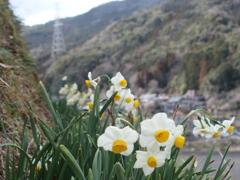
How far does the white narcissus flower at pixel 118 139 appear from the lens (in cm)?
54

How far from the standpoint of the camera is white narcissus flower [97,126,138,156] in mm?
544

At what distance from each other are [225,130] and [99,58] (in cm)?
2270

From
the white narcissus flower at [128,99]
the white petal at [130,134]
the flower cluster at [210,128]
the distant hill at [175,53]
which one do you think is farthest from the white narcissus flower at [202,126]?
the distant hill at [175,53]

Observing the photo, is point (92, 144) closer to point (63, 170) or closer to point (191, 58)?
point (63, 170)

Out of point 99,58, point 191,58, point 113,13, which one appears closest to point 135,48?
point 99,58

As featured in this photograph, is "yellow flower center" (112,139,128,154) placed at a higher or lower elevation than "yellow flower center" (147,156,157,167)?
higher

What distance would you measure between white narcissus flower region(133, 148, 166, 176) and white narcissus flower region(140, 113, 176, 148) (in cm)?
3

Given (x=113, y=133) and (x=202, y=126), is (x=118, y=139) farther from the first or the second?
(x=202, y=126)

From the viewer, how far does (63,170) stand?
0.75 m

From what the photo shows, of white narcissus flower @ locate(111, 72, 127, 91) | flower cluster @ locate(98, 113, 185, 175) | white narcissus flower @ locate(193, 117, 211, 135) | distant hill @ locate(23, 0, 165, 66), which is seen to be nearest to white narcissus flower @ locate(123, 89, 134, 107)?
white narcissus flower @ locate(111, 72, 127, 91)

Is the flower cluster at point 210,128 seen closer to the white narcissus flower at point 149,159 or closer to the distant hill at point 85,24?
the white narcissus flower at point 149,159

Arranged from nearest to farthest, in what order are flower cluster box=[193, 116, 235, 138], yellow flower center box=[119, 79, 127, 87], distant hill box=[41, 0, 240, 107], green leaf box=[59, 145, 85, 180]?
green leaf box=[59, 145, 85, 180] → flower cluster box=[193, 116, 235, 138] → yellow flower center box=[119, 79, 127, 87] → distant hill box=[41, 0, 240, 107]

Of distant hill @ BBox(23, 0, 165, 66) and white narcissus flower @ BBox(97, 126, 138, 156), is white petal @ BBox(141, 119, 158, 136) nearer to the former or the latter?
white narcissus flower @ BBox(97, 126, 138, 156)

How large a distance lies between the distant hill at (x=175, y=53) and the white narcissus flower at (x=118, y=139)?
36.2 feet
